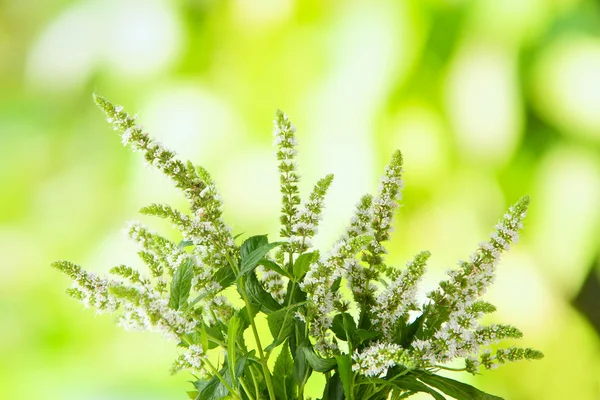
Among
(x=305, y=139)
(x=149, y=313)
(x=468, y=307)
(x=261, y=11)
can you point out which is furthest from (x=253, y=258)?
(x=261, y=11)

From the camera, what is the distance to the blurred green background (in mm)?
1462

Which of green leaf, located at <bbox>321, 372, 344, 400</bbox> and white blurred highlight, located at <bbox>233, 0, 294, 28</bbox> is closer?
green leaf, located at <bbox>321, 372, 344, 400</bbox>

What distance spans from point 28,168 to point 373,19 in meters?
0.82

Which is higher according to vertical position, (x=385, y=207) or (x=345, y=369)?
(x=385, y=207)

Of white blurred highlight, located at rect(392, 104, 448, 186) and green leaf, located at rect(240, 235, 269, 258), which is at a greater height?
white blurred highlight, located at rect(392, 104, 448, 186)

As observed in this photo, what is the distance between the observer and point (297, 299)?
0.86 metres

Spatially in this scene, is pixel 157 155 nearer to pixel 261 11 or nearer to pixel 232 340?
pixel 232 340

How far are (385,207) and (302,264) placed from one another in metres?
0.13

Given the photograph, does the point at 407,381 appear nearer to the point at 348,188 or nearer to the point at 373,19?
the point at 348,188

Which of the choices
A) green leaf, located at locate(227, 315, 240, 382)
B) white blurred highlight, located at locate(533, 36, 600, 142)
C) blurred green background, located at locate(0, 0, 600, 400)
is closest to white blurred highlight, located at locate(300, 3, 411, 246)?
blurred green background, located at locate(0, 0, 600, 400)

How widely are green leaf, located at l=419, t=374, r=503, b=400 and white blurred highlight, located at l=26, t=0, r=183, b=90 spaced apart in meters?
1.03

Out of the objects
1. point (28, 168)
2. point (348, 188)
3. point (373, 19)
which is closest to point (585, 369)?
point (348, 188)

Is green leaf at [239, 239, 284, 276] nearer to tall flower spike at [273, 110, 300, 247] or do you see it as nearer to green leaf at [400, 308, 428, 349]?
tall flower spike at [273, 110, 300, 247]

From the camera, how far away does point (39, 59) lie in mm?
1612
